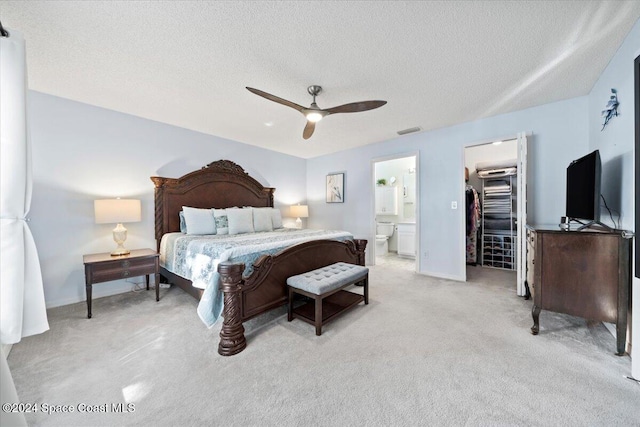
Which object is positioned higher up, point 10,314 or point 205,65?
point 205,65

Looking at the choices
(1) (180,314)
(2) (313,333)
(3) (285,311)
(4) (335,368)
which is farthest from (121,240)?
(4) (335,368)

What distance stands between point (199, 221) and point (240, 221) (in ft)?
1.85

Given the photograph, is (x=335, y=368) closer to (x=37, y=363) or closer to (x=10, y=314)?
(x=10, y=314)

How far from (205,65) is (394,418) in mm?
2973

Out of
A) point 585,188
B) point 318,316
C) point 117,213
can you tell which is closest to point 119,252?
point 117,213

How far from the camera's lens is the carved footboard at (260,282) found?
193 centimetres

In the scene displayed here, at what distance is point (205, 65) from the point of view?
7.24ft

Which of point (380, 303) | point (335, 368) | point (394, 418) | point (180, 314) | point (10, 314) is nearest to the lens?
point (10, 314)

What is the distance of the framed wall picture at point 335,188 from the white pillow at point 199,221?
108 inches

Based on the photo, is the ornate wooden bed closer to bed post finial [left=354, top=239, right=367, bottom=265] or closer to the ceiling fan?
bed post finial [left=354, top=239, right=367, bottom=265]

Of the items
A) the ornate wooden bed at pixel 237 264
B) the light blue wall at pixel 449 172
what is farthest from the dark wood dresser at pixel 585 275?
the ornate wooden bed at pixel 237 264

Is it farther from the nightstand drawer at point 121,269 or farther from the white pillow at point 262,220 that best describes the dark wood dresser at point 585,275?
the nightstand drawer at point 121,269

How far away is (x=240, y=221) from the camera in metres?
3.68

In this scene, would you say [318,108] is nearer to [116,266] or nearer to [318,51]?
[318,51]
